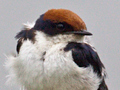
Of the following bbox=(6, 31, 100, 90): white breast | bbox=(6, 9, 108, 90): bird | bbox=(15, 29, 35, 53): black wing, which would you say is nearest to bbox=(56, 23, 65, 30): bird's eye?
bbox=(6, 9, 108, 90): bird

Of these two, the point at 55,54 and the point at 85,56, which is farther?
the point at 85,56

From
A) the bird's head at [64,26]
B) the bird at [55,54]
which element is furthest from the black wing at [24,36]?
the bird's head at [64,26]

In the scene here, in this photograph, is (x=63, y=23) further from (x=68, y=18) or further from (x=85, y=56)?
(x=85, y=56)

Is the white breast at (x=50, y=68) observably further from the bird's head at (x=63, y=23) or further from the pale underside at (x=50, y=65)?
the bird's head at (x=63, y=23)

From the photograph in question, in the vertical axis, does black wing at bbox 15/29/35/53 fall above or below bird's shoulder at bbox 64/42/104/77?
above

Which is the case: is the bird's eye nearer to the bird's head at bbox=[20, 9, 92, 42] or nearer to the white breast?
the bird's head at bbox=[20, 9, 92, 42]

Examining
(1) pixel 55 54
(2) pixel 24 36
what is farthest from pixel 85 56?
(2) pixel 24 36

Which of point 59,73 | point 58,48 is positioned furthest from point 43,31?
point 59,73

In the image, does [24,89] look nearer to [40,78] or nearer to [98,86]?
[40,78]
